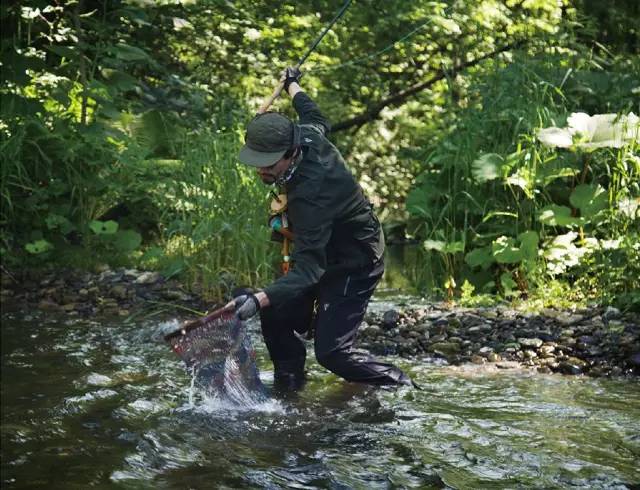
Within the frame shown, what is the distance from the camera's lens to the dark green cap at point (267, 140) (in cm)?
491

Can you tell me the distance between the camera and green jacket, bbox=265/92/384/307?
499 centimetres

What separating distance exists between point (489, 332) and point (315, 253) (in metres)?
2.77

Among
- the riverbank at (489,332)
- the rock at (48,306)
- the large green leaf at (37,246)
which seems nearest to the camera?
the riverbank at (489,332)

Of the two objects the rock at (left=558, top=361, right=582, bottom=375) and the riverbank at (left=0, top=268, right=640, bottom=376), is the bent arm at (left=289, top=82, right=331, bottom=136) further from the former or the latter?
the rock at (left=558, top=361, right=582, bottom=375)

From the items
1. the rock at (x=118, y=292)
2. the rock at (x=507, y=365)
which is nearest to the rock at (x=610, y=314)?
the rock at (x=507, y=365)

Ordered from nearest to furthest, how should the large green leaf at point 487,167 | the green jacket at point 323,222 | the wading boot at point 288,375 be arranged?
Result: the green jacket at point 323,222, the wading boot at point 288,375, the large green leaf at point 487,167

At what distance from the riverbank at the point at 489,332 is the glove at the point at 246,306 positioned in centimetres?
254

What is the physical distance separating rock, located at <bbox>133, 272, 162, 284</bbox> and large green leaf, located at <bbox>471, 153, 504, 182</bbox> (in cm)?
347

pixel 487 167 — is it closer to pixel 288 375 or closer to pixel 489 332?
pixel 489 332

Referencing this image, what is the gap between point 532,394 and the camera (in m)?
6.04

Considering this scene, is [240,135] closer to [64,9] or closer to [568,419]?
[64,9]

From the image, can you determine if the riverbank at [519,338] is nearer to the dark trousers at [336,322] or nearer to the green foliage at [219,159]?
the green foliage at [219,159]

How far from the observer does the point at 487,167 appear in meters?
8.60

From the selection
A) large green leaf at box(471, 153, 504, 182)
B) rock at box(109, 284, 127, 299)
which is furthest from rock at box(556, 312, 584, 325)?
rock at box(109, 284, 127, 299)
